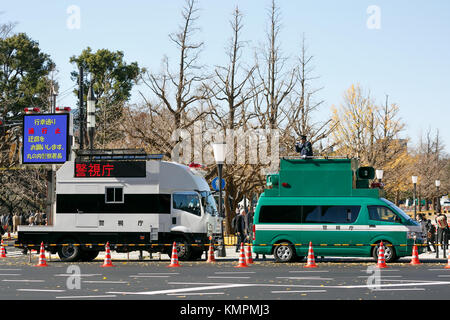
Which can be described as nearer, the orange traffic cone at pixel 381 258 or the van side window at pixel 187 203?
the orange traffic cone at pixel 381 258

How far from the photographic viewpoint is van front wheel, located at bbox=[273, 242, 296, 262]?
86.3ft

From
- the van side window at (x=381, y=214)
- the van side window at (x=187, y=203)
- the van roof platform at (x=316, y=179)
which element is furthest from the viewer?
the van side window at (x=187, y=203)

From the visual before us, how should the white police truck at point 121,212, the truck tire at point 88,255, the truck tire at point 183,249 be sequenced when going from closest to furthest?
1. the truck tire at point 183,249
2. the white police truck at point 121,212
3. the truck tire at point 88,255

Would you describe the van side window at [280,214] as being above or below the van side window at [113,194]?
below

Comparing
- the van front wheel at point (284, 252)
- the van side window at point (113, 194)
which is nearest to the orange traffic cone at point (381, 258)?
the van front wheel at point (284, 252)

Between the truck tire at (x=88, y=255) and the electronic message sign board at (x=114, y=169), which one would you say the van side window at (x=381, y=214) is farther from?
the truck tire at (x=88, y=255)

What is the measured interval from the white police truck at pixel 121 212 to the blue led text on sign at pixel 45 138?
5666 millimetres

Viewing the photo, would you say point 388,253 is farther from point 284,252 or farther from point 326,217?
point 284,252

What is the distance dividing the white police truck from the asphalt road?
1.91m

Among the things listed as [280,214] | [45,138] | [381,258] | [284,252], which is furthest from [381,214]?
[45,138]

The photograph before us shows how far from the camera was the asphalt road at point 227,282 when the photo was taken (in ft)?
51.4

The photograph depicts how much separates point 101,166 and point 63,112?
22.4 feet

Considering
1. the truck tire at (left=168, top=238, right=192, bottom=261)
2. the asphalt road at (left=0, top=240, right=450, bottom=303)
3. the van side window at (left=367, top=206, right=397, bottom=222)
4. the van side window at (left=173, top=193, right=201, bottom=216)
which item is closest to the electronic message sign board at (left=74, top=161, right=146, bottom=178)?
the van side window at (left=173, top=193, right=201, bottom=216)

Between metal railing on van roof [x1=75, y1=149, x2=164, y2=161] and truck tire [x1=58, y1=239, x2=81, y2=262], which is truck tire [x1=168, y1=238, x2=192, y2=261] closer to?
metal railing on van roof [x1=75, y1=149, x2=164, y2=161]
